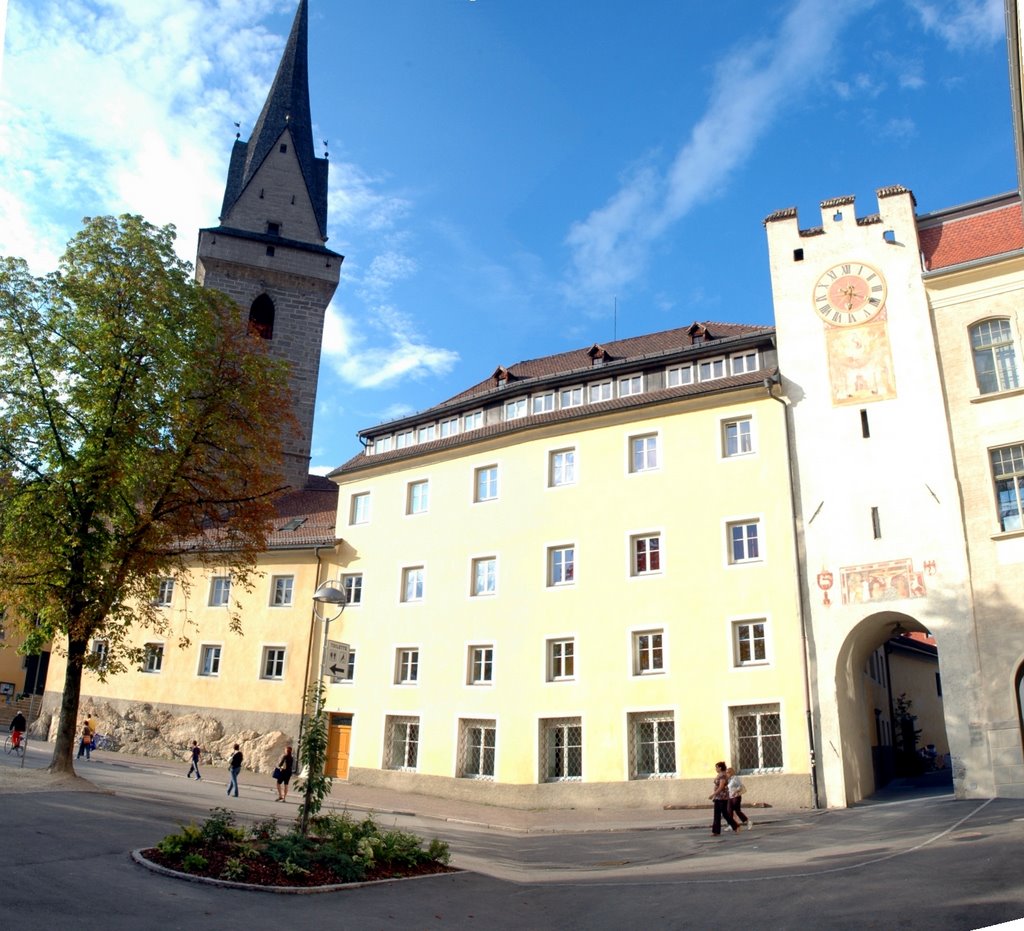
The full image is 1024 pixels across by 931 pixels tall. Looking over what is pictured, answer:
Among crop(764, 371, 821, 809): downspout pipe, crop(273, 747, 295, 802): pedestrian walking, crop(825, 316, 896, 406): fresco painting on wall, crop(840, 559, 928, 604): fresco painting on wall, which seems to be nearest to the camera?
crop(764, 371, 821, 809): downspout pipe

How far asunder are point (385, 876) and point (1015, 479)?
738 inches

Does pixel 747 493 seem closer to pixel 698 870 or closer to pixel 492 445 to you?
pixel 492 445

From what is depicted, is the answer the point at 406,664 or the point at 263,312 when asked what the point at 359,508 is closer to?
the point at 406,664

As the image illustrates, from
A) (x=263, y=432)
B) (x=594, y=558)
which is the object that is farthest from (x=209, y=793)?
(x=594, y=558)

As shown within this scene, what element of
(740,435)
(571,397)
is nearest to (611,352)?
(571,397)

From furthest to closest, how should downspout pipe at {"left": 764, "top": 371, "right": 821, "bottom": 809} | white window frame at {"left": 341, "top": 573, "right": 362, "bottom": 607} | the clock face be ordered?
1. white window frame at {"left": 341, "top": 573, "right": 362, "bottom": 607}
2. the clock face
3. downspout pipe at {"left": 764, "top": 371, "right": 821, "bottom": 809}

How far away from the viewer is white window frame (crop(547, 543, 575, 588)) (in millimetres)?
29141

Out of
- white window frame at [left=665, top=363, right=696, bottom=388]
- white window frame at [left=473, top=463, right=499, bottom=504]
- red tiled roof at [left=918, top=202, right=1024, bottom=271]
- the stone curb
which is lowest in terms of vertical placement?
the stone curb

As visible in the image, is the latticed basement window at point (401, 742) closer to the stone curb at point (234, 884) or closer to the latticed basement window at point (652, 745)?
the latticed basement window at point (652, 745)

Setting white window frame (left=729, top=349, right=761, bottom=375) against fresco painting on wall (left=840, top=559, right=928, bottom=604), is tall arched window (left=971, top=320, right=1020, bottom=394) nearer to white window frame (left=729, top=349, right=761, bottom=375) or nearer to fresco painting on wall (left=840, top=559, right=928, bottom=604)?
fresco painting on wall (left=840, top=559, right=928, bottom=604)

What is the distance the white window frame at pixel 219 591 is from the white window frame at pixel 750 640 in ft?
68.5

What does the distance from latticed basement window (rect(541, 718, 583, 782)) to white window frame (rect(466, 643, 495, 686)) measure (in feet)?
9.14

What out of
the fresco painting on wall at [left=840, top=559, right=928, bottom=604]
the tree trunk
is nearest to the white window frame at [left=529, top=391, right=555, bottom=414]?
the fresco painting on wall at [left=840, top=559, right=928, bottom=604]

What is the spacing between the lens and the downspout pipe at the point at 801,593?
23.4m
